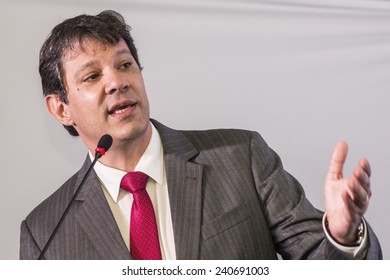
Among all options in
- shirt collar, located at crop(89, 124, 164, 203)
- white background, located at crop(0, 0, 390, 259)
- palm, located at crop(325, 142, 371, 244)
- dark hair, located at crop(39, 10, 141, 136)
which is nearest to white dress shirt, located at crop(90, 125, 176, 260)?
shirt collar, located at crop(89, 124, 164, 203)

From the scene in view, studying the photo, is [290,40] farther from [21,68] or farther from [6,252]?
[6,252]

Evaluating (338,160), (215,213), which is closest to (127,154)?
(215,213)

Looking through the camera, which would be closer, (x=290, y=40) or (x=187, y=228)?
(x=187, y=228)

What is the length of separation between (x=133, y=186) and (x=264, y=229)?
1.42 ft

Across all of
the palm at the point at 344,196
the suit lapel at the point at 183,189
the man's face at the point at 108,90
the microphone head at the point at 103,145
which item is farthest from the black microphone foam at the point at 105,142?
the palm at the point at 344,196

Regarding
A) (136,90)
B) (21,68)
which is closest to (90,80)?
(136,90)

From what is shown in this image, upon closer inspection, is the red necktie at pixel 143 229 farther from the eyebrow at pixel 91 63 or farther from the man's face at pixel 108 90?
the eyebrow at pixel 91 63

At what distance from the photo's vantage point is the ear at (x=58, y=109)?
2496 mm

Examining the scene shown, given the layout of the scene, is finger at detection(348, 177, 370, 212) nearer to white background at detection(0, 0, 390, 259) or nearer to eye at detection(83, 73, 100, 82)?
white background at detection(0, 0, 390, 259)

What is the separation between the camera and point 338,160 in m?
1.85

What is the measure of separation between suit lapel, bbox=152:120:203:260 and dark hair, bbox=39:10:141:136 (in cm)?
30

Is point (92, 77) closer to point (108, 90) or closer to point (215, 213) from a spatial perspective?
point (108, 90)

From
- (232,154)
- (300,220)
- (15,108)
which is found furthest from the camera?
(15,108)

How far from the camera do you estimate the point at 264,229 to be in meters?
2.25
